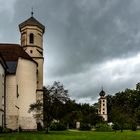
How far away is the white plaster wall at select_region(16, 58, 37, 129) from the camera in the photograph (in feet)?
228

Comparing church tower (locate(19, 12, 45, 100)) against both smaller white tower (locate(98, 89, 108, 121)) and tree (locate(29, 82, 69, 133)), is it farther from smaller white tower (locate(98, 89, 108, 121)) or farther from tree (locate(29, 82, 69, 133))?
smaller white tower (locate(98, 89, 108, 121))

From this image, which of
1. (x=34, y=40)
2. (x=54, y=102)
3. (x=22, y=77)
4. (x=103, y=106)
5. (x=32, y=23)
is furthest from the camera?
(x=103, y=106)

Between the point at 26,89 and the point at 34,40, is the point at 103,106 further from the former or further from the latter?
the point at 26,89

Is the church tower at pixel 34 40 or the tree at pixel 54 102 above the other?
the church tower at pixel 34 40

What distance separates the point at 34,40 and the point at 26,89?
531 inches

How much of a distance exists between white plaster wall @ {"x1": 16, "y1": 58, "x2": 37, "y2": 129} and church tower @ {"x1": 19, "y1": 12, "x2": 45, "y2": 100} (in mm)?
7165

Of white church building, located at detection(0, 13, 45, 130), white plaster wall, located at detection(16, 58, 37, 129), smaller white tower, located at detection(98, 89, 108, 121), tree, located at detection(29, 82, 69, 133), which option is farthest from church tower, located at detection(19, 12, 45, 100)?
→ smaller white tower, located at detection(98, 89, 108, 121)

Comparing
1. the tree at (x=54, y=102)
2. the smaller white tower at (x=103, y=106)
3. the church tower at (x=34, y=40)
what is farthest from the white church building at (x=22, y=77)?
the smaller white tower at (x=103, y=106)

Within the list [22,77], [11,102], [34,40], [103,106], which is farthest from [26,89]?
[103,106]

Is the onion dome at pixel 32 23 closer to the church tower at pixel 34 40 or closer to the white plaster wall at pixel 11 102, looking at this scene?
the church tower at pixel 34 40

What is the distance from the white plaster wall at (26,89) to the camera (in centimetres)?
6950

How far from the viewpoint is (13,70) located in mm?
66875

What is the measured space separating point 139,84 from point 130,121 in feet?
191

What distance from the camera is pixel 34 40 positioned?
8131 cm
